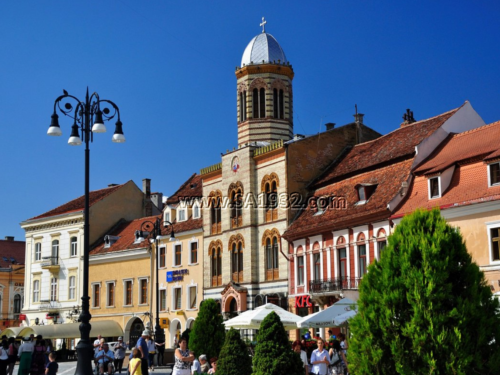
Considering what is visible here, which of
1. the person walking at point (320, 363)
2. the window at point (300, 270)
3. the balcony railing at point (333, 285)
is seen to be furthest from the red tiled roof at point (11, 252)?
the person walking at point (320, 363)

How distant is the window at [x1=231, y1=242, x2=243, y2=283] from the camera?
45.4m

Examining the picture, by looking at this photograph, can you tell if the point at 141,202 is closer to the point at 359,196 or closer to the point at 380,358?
the point at 359,196

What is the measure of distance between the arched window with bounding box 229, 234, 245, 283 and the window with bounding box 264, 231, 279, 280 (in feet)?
6.50

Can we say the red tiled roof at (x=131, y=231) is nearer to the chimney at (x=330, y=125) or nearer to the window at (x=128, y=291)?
the window at (x=128, y=291)

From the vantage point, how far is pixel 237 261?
4572cm

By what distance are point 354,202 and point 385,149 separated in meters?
3.69

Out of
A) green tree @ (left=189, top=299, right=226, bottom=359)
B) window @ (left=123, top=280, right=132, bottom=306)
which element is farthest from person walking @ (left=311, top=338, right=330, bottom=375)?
window @ (left=123, top=280, right=132, bottom=306)

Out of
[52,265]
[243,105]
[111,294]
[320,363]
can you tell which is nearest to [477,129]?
[243,105]

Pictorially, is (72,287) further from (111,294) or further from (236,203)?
(236,203)

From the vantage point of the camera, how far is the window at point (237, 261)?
1786 inches

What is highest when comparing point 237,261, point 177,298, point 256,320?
→ point 237,261

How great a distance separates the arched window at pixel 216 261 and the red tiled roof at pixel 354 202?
7.35 metres

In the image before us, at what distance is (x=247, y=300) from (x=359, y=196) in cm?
1043

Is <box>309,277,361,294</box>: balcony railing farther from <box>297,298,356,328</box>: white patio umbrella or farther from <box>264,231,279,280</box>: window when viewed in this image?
<box>297,298,356,328</box>: white patio umbrella
